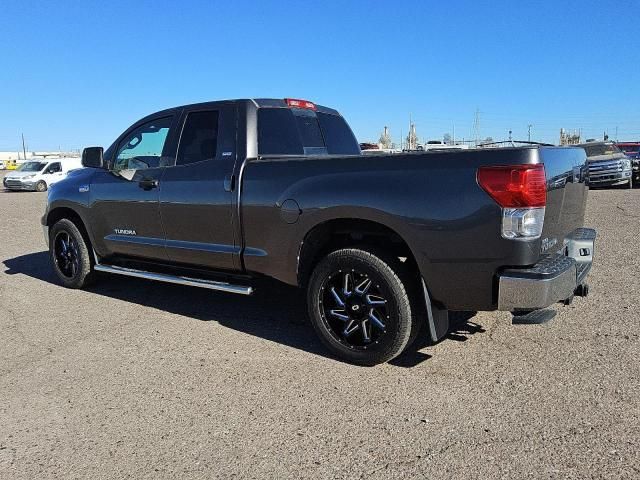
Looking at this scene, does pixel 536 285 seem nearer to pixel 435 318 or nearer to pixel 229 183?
pixel 435 318

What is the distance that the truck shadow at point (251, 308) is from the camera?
452 cm

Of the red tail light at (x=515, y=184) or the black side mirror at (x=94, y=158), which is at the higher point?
the black side mirror at (x=94, y=158)

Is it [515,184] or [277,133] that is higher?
[277,133]

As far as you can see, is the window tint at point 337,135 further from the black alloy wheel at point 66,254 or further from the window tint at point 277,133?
the black alloy wheel at point 66,254

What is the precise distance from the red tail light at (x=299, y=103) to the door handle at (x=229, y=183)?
110cm

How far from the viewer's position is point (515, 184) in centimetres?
320

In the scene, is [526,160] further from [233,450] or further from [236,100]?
[236,100]

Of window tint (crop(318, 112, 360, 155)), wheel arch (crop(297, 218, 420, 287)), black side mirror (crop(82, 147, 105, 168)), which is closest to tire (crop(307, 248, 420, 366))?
wheel arch (crop(297, 218, 420, 287))

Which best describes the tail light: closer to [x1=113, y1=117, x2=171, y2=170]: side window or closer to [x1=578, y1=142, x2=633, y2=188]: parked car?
[x1=113, y1=117, x2=171, y2=170]: side window

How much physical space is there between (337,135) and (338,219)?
2.08 metres

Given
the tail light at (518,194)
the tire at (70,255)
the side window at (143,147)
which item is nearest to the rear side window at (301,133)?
the side window at (143,147)

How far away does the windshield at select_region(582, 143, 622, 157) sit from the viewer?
21.0 m

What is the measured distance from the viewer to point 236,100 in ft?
16.0

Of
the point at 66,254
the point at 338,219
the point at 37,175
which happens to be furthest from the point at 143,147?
the point at 37,175
